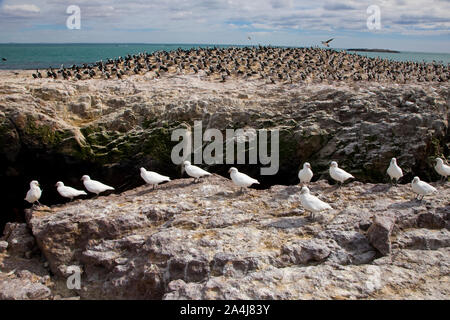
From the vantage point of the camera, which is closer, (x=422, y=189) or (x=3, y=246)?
(x=3, y=246)

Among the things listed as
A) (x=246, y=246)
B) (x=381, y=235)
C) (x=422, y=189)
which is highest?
(x=422, y=189)

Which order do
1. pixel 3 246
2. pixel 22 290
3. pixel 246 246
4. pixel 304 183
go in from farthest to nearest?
pixel 304 183
pixel 3 246
pixel 246 246
pixel 22 290

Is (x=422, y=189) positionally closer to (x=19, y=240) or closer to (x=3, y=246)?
(x=19, y=240)

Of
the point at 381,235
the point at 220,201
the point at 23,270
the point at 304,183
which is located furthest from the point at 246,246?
the point at 23,270

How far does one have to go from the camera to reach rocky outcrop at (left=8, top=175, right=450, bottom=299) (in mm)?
7133

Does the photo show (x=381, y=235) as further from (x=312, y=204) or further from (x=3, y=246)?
(x=3, y=246)

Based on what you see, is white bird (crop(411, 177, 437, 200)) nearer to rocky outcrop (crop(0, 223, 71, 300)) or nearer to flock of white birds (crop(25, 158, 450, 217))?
flock of white birds (crop(25, 158, 450, 217))

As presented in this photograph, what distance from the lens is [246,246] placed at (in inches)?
329

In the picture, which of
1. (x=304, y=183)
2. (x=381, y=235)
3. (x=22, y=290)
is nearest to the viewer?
(x=381, y=235)

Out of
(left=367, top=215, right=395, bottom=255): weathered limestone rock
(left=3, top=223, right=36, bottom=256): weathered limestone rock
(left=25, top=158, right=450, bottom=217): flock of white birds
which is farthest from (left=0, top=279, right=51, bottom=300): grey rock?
(left=367, top=215, right=395, bottom=255): weathered limestone rock

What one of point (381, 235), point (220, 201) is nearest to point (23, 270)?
point (220, 201)

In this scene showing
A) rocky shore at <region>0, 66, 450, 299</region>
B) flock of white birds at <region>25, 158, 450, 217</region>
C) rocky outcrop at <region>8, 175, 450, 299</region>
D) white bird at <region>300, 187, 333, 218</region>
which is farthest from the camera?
flock of white birds at <region>25, 158, 450, 217</region>

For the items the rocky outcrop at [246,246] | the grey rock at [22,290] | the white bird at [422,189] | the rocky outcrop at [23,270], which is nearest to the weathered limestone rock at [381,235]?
the rocky outcrop at [246,246]

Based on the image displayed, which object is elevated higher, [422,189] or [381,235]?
[422,189]
